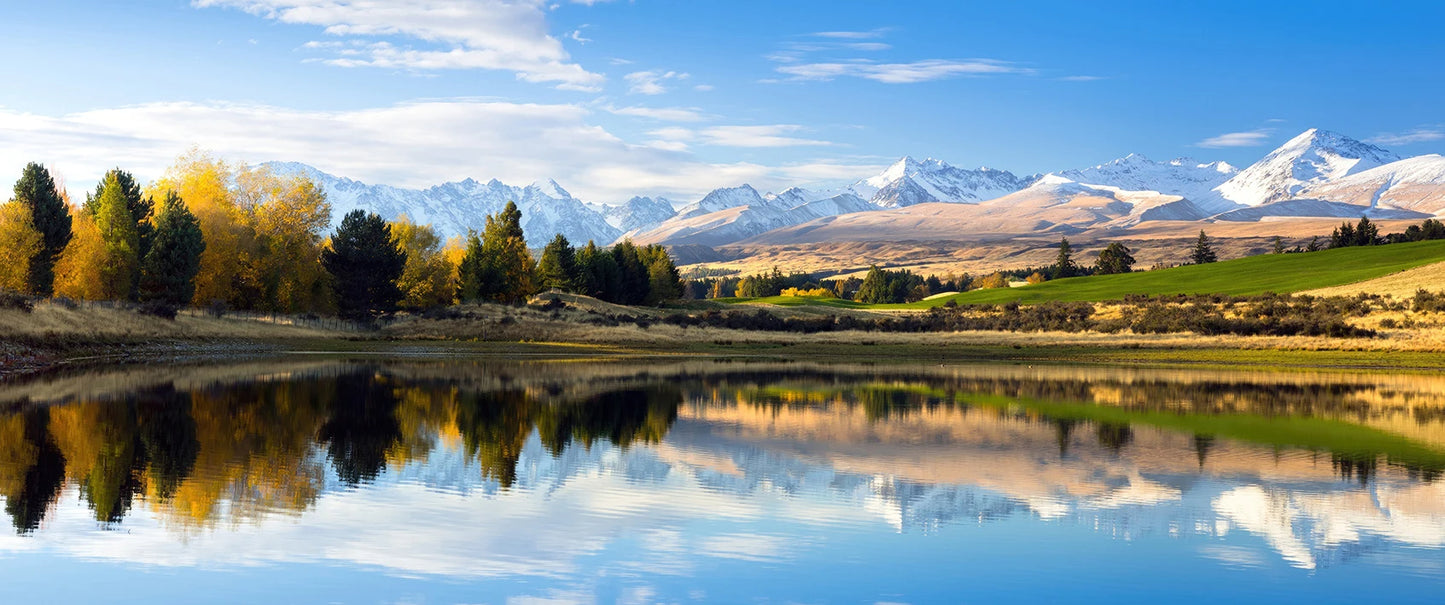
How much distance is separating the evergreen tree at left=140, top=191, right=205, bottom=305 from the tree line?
0.10 m

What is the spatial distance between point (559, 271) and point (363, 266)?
39300mm

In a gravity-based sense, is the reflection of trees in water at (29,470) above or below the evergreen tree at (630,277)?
below

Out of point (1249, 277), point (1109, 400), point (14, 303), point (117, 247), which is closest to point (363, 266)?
point (117, 247)

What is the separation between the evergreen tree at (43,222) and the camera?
68.0 m

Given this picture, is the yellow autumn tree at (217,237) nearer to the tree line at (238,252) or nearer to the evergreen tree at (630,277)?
the tree line at (238,252)

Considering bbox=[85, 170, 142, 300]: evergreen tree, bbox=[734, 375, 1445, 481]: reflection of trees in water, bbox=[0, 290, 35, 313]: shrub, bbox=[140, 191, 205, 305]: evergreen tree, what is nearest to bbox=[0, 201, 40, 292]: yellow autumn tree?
bbox=[85, 170, 142, 300]: evergreen tree

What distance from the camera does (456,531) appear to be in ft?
50.3

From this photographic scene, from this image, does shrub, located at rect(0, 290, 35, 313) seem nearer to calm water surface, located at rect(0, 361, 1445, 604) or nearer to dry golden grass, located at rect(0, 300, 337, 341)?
dry golden grass, located at rect(0, 300, 337, 341)

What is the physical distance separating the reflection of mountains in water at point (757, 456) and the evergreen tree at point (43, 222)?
126 ft

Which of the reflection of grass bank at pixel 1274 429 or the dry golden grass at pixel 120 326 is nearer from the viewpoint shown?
the reflection of grass bank at pixel 1274 429

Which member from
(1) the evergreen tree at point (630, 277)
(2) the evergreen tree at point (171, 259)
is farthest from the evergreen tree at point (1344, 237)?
(2) the evergreen tree at point (171, 259)

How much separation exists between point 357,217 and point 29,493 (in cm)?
7555

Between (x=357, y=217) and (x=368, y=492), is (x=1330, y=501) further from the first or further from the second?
(x=357, y=217)

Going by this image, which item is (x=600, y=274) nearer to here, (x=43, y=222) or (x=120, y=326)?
(x=43, y=222)
